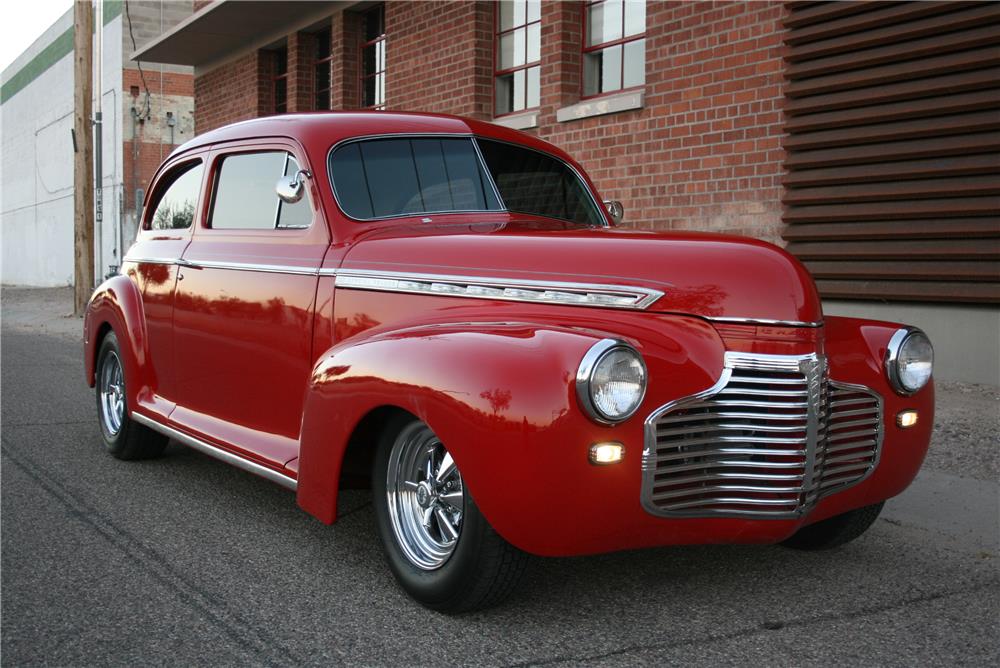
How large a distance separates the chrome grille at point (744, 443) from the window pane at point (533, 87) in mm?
8973

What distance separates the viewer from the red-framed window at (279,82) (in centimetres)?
1764

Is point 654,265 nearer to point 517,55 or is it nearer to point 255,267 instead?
point 255,267

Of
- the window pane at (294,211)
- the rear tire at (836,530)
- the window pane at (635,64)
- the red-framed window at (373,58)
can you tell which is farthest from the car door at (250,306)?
the red-framed window at (373,58)

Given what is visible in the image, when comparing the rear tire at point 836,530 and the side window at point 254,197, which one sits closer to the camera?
the rear tire at point 836,530

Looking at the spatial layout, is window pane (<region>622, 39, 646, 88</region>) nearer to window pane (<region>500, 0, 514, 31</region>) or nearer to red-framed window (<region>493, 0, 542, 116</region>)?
red-framed window (<region>493, 0, 542, 116</region>)

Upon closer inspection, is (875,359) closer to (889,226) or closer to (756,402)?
(756,402)

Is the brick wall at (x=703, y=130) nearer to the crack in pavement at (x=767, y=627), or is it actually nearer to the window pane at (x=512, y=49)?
the window pane at (x=512, y=49)

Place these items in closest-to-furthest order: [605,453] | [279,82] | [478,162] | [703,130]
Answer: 1. [605,453]
2. [478,162]
3. [703,130]
4. [279,82]

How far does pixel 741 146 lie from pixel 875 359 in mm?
5603

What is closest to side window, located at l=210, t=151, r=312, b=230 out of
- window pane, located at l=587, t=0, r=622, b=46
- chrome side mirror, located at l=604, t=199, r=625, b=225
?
chrome side mirror, located at l=604, t=199, r=625, b=225

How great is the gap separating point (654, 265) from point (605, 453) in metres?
0.73

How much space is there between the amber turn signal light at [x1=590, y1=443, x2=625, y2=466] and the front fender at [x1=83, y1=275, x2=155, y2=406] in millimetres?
3354

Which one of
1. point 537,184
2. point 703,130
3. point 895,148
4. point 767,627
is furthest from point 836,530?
point 703,130

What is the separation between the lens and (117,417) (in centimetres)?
612
